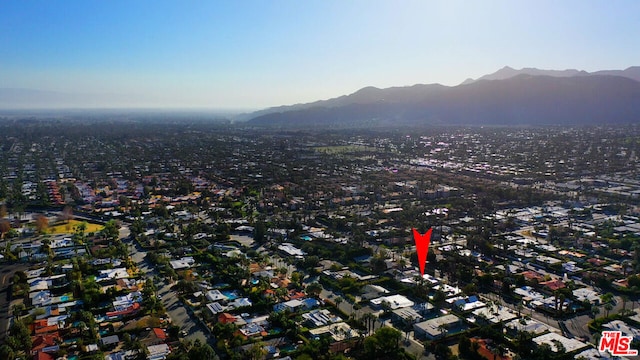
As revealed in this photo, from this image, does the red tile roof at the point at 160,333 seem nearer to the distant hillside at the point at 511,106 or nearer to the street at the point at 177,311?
the street at the point at 177,311

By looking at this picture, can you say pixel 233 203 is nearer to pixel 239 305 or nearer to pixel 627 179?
pixel 239 305

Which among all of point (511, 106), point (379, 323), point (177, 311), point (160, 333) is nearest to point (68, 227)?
point (177, 311)

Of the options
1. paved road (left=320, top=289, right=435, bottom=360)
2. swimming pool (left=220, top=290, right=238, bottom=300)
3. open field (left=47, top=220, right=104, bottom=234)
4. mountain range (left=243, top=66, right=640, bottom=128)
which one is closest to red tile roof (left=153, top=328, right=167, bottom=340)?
swimming pool (left=220, top=290, right=238, bottom=300)

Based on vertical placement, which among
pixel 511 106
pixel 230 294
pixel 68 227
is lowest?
pixel 68 227

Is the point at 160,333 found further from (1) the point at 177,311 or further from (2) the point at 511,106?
(2) the point at 511,106

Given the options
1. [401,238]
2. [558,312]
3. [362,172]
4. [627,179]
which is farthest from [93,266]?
[627,179]

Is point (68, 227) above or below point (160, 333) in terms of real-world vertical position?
below

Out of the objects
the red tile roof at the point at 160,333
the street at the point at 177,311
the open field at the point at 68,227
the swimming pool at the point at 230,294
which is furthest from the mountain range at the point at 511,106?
the red tile roof at the point at 160,333
